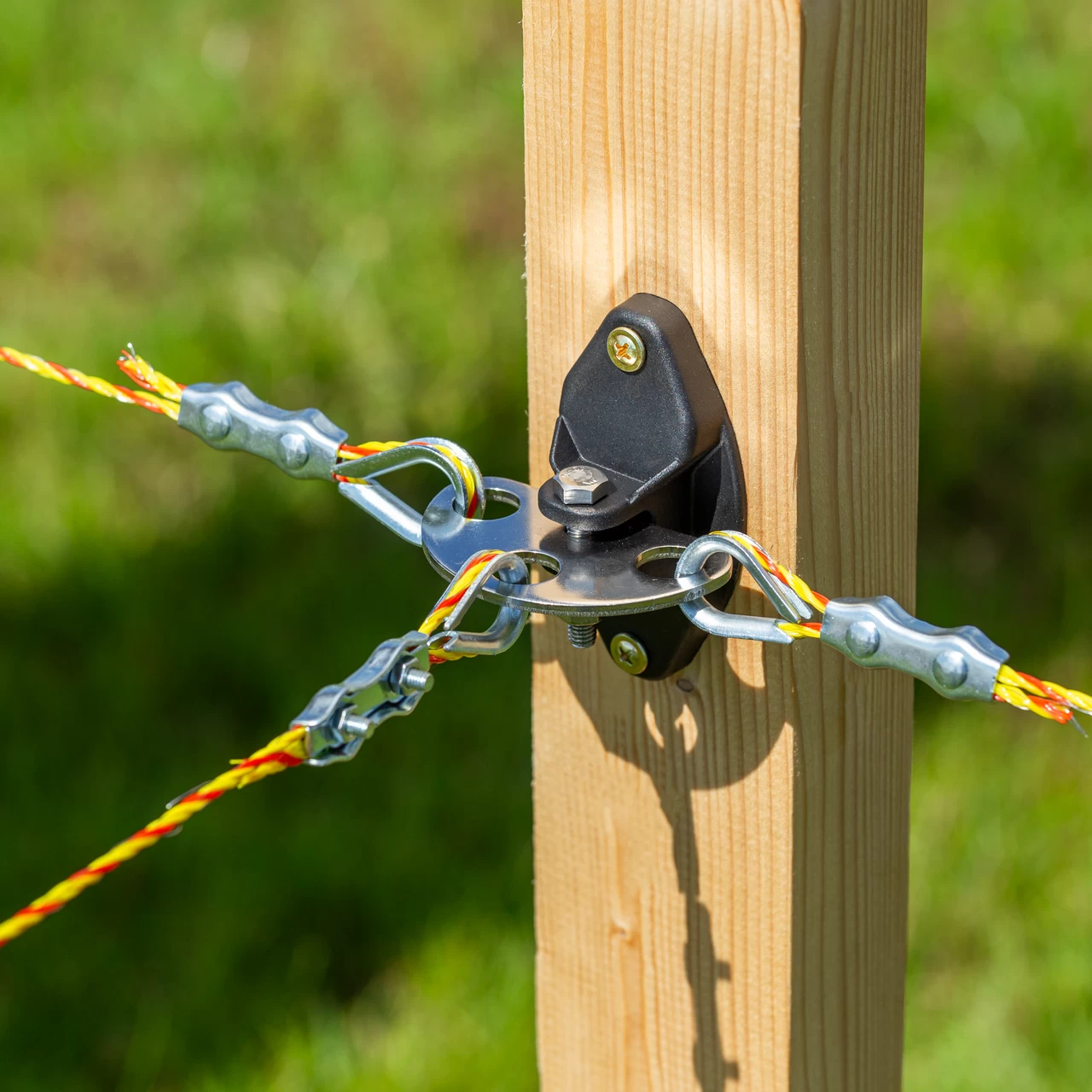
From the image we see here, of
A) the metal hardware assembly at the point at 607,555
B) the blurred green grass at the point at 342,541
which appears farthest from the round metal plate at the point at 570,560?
the blurred green grass at the point at 342,541

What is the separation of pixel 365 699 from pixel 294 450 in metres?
0.21

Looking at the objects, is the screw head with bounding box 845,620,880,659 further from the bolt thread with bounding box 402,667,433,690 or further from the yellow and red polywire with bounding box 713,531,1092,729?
the bolt thread with bounding box 402,667,433,690

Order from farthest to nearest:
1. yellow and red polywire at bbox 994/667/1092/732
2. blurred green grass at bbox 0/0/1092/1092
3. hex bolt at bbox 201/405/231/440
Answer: blurred green grass at bbox 0/0/1092/1092 < hex bolt at bbox 201/405/231/440 < yellow and red polywire at bbox 994/667/1092/732

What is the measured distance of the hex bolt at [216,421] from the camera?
3.16ft

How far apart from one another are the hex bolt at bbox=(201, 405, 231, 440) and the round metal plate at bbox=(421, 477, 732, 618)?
16cm

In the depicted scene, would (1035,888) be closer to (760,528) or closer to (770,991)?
(770,991)

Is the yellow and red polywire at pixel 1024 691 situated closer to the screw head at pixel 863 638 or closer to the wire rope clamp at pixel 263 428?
the screw head at pixel 863 638

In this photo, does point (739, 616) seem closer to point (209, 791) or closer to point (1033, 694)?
point (1033, 694)

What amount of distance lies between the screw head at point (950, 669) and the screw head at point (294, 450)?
0.39 metres

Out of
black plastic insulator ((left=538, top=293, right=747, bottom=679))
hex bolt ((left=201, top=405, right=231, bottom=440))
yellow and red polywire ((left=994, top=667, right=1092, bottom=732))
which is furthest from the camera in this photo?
hex bolt ((left=201, top=405, right=231, bottom=440))

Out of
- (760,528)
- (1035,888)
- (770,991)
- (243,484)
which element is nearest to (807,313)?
(760,528)

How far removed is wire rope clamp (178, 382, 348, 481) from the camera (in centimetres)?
93

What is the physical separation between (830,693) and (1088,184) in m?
2.59

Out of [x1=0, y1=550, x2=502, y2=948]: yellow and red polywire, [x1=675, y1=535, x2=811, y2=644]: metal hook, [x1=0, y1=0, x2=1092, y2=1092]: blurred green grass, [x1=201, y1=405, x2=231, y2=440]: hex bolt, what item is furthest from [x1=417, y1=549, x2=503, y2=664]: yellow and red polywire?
[x1=0, y1=0, x2=1092, y2=1092]: blurred green grass
